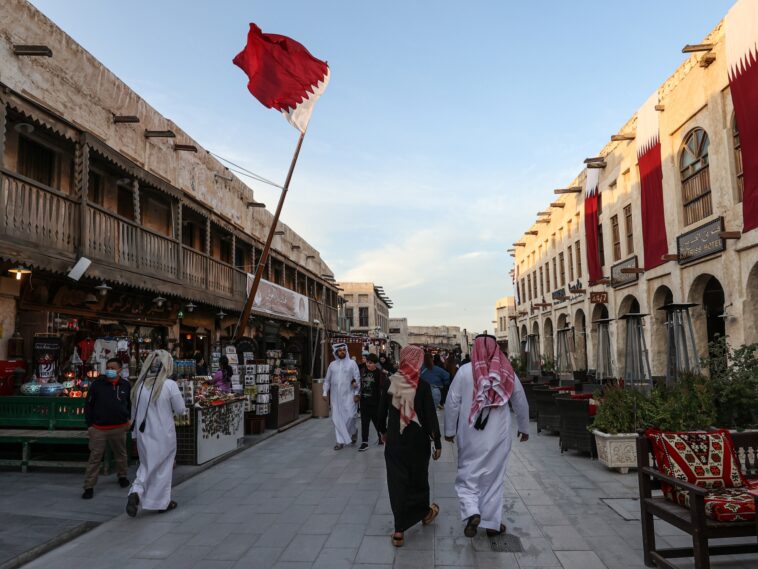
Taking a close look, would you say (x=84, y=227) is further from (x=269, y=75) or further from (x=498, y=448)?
(x=498, y=448)

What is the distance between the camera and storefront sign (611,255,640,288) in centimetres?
1816

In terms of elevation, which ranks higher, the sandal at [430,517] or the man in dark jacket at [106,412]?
the man in dark jacket at [106,412]

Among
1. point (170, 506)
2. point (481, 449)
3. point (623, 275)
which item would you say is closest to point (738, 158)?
point (623, 275)

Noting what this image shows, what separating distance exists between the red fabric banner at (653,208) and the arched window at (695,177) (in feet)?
3.34

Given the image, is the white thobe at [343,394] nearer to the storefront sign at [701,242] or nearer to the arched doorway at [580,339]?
the storefront sign at [701,242]

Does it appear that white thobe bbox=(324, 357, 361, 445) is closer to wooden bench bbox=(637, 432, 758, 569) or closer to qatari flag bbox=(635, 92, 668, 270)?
wooden bench bbox=(637, 432, 758, 569)

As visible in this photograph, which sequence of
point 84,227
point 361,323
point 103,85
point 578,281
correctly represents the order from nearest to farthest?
point 84,227
point 103,85
point 578,281
point 361,323

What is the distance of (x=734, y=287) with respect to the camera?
40.5 feet

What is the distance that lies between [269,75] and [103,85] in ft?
11.1

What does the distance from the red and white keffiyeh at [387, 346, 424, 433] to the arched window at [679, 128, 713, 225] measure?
1134cm

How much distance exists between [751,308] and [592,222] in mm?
10848

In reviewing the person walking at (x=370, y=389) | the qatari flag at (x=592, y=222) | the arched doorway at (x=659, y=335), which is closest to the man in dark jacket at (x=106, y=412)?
the person walking at (x=370, y=389)

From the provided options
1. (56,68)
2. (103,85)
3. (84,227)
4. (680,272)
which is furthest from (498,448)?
(680,272)

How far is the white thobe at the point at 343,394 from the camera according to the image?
32.7 feet
